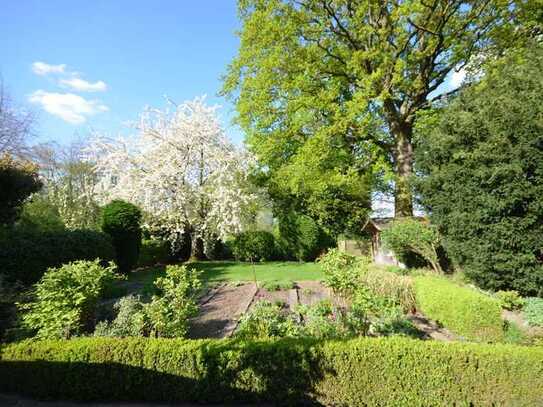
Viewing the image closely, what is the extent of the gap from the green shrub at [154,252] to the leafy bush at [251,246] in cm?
347

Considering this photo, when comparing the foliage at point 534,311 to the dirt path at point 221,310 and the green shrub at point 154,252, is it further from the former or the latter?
the green shrub at point 154,252

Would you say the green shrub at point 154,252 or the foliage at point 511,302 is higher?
the green shrub at point 154,252

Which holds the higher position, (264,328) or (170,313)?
(170,313)

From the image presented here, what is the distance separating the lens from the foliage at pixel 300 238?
16.6m

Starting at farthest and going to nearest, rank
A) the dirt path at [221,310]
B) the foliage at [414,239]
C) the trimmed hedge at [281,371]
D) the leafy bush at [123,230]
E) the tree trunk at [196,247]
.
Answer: the tree trunk at [196,247] < the leafy bush at [123,230] < the foliage at [414,239] < the dirt path at [221,310] < the trimmed hedge at [281,371]

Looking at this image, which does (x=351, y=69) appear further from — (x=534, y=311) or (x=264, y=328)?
(x=264, y=328)

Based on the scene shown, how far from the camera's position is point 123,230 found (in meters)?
12.4

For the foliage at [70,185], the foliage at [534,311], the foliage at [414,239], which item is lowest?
the foliage at [534,311]

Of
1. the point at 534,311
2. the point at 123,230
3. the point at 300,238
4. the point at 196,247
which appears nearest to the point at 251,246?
the point at 300,238

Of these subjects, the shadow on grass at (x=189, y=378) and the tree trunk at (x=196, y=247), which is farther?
the tree trunk at (x=196, y=247)

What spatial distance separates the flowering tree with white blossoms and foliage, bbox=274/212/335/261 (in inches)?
98.6

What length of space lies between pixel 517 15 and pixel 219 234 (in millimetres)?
15391

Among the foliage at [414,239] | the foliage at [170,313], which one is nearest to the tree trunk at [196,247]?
the foliage at [414,239]

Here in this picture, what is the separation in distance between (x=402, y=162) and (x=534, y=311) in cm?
827
